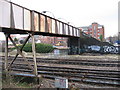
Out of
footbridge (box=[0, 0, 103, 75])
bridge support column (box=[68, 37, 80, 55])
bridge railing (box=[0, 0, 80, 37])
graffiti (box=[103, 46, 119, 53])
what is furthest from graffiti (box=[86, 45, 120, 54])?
bridge railing (box=[0, 0, 80, 37])

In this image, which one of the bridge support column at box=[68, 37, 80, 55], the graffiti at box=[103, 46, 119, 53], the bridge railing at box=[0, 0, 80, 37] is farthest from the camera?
the bridge support column at box=[68, 37, 80, 55]

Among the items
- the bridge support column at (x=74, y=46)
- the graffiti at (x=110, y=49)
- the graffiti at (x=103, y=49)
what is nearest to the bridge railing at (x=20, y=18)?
the bridge support column at (x=74, y=46)

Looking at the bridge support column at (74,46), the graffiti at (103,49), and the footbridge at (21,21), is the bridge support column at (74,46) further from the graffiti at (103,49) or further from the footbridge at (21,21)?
the footbridge at (21,21)

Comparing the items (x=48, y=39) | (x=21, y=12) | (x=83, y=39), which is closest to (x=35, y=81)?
(x=21, y=12)

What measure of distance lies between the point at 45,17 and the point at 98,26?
4323 inches

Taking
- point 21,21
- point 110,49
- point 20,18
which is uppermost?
point 20,18

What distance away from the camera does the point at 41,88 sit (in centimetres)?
626

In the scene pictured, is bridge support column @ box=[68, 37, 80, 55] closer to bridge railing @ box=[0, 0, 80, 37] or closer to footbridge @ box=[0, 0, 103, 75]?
footbridge @ box=[0, 0, 103, 75]

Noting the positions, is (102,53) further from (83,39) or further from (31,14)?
(31,14)

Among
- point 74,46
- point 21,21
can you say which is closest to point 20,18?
point 21,21

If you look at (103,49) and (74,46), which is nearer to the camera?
(103,49)

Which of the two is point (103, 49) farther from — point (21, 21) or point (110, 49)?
point (21, 21)

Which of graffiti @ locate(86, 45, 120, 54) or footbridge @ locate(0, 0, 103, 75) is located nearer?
footbridge @ locate(0, 0, 103, 75)

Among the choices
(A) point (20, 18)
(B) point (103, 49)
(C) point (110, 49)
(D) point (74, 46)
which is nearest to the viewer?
(A) point (20, 18)
